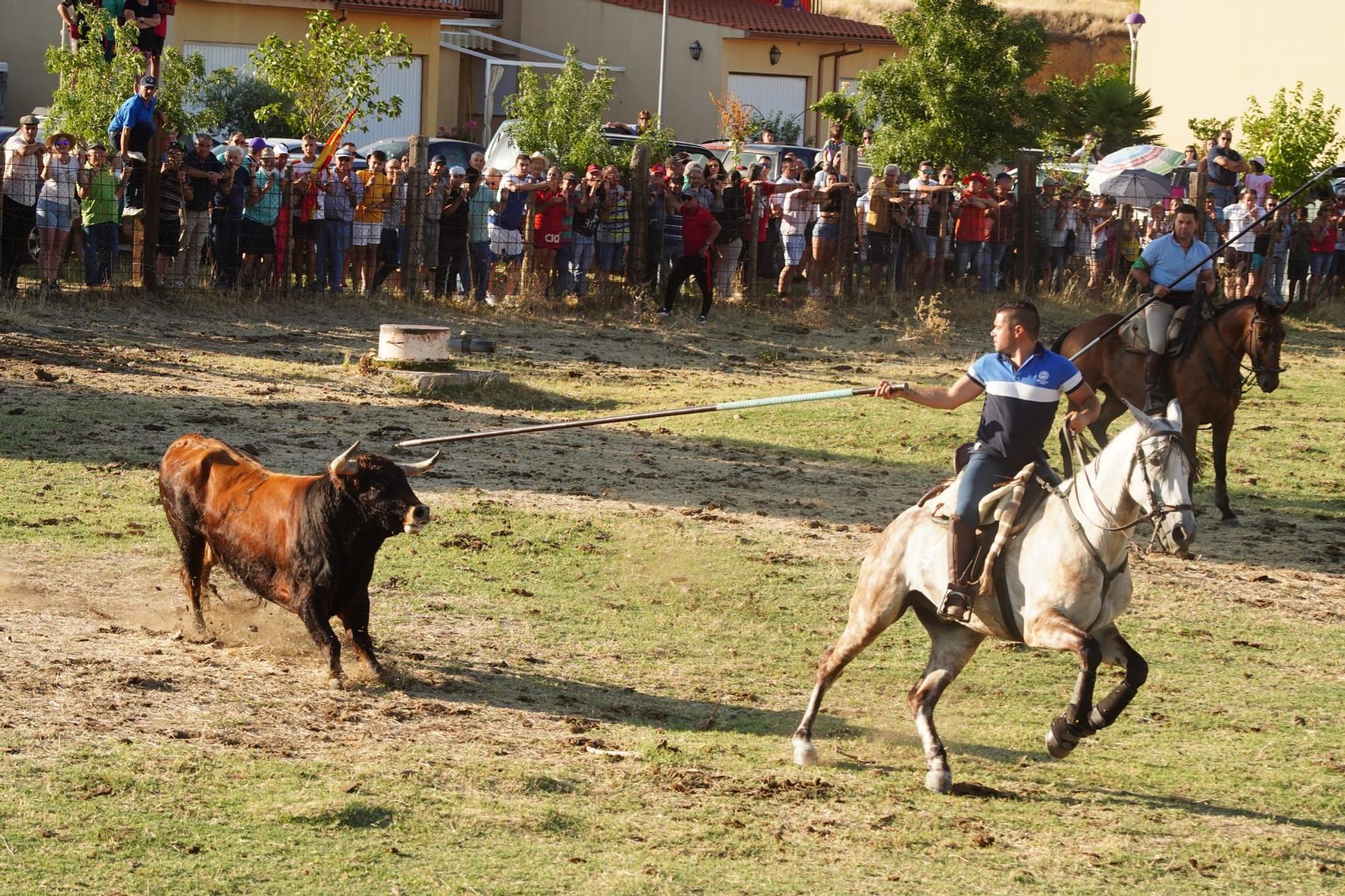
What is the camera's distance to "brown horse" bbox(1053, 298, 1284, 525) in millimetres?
13914

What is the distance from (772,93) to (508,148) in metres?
17.9

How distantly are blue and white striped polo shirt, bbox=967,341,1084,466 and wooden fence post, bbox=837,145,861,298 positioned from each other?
16217 millimetres

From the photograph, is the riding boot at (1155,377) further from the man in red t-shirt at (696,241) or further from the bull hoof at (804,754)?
the man in red t-shirt at (696,241)

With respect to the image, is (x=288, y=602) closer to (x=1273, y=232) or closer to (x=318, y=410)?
(x=318, y=410)

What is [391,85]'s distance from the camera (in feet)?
124

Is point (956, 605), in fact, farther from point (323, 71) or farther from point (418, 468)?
point (323, 71)

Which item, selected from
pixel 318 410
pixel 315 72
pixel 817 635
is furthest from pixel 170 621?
pixel 315 72

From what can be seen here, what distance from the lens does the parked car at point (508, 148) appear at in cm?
2675

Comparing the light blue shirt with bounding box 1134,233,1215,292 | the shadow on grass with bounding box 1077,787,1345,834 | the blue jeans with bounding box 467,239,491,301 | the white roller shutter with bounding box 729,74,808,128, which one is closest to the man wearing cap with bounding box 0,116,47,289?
the blue jeans with bounding box 467,239,491,301

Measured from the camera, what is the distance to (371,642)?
28.7 feet

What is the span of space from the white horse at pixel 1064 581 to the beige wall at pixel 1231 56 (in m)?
37.6

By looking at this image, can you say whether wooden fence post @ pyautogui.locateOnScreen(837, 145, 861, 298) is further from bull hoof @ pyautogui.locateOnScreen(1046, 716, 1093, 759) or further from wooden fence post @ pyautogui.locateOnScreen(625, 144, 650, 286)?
bull hoof @ pyautogui.locateOnScreen(1046, 716, 1093, 759)

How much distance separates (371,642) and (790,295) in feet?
51.7

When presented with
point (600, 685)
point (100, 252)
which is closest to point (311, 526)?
point (600, 685)
